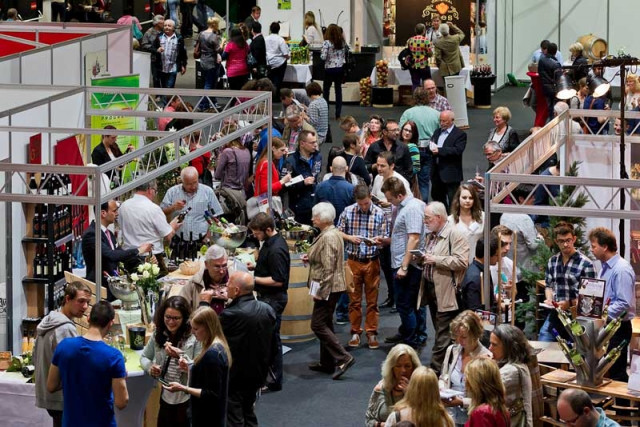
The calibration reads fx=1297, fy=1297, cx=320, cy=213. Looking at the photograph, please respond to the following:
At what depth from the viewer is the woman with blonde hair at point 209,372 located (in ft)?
22.0

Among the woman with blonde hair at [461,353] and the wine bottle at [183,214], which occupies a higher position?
the wine bottle at [183,214]

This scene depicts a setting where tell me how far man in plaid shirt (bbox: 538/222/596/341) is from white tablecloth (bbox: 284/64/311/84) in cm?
1129

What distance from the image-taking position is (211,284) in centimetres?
812

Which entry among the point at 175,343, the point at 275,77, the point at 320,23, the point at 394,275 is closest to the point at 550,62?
the point at 275,77

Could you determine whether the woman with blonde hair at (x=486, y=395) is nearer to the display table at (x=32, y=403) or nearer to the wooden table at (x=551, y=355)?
the wooden table at (x=551, y=355)

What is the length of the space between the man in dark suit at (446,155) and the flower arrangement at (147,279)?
4.54 meters

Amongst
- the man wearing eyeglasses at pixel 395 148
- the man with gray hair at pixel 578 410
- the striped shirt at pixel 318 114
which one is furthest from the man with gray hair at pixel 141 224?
the striped shirt at pixel 318 114

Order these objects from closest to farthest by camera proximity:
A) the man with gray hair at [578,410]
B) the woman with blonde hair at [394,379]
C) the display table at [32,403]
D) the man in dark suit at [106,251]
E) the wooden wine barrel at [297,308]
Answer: the man with gray hair at [578,410] → the woman with blonde hair at [394,379] → the display table at [32,403] → the man in dark suit at [106,251] → the wooden wine barrel at [297,308]

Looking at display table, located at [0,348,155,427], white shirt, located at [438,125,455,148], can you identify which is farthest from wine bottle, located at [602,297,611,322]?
white shirt, located at [438,125,455,148]

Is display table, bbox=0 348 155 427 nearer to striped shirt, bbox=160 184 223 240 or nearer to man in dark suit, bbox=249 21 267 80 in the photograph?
striped shirt, bbox=160 184 223 240

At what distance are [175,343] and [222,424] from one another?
0.53 meters

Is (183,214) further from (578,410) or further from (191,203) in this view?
(578,410)

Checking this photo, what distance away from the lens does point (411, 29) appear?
2116 centimetres

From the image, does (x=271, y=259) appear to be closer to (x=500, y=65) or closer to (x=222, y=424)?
(x=222, y=424)
